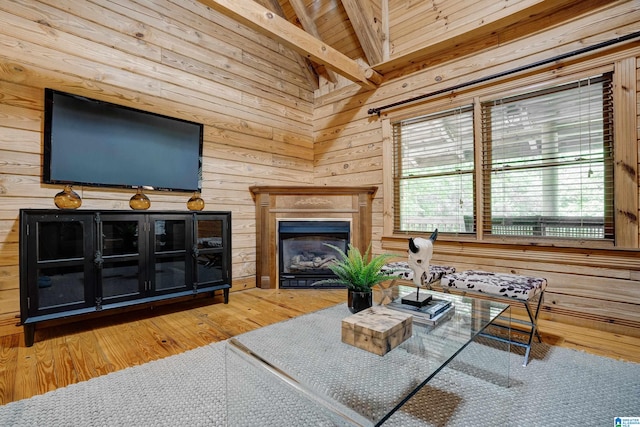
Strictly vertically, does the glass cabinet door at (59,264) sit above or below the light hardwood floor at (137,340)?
above

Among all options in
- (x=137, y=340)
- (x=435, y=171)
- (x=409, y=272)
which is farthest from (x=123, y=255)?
(x=435, y=171)

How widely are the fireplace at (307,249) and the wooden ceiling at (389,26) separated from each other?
1693 mm

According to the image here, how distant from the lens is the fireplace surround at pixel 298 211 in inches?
139

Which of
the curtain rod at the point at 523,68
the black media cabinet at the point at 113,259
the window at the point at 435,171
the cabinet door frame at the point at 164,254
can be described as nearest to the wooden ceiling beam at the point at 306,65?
the curtain rod at the point at 523,68

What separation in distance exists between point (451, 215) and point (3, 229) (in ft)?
12.0

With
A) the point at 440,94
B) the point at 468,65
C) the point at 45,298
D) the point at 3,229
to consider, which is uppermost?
the point at 468,65

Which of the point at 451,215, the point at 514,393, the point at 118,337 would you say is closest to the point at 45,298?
the point at 118,337

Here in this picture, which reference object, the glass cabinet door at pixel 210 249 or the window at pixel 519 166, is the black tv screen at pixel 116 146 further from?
the window at pixel 519 166

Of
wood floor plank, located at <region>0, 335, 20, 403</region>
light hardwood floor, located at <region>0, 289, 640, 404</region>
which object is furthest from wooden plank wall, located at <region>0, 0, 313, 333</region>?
light hardwood floor, located at <region>0, 289, 640, 404</region>

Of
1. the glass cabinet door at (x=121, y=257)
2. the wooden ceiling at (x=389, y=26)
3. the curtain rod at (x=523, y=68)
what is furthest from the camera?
the wooden ceiling at (x=389, y=26)

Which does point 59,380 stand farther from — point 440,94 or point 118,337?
point 440,94

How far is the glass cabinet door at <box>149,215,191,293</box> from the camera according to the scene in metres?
2.56

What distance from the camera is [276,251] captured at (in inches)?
140

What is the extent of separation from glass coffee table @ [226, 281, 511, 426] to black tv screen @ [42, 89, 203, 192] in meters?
2.05
